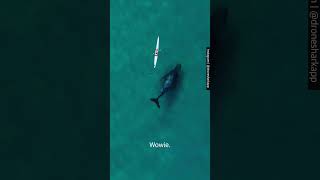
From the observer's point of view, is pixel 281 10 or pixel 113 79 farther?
pixel 113 79

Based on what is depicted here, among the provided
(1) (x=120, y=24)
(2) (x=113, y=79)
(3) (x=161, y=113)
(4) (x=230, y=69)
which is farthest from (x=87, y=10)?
(4) (x=230, y=69)

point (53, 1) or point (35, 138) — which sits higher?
point (53, 1)

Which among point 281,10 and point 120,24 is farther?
point 120,24

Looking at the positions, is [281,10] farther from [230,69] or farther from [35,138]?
[35,138]

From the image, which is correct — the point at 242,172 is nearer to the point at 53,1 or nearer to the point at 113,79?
→ the point at 113,79

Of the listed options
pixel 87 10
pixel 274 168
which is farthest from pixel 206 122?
pixel 87 10

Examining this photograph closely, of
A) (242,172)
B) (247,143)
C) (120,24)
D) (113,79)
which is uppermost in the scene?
(120,24)
